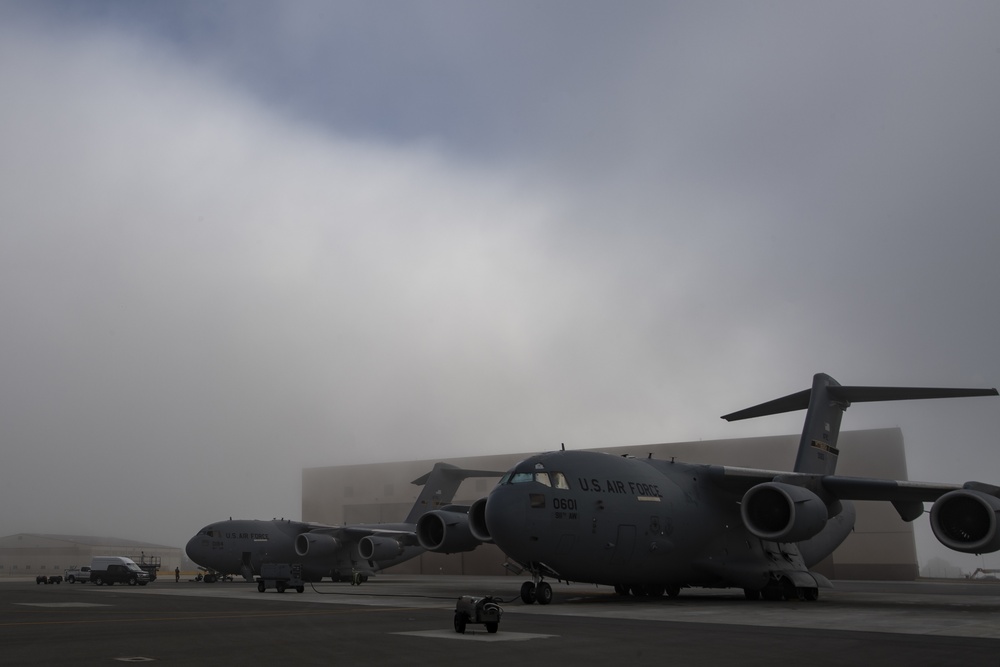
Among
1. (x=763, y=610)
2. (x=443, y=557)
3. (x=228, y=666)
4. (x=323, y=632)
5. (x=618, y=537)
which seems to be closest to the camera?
(x=228, y=666)

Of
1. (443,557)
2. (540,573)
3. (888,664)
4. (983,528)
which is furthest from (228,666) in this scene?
(443,557)

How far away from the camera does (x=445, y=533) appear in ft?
84.0

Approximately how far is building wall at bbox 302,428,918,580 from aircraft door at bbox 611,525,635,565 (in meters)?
24.7

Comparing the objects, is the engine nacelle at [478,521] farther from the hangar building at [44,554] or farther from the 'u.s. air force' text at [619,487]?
the hangar building at [44,554]

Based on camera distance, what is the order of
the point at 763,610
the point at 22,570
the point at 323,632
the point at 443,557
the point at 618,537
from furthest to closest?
the point at 22,570 < the point at 443,557 < the point at 618,537 < the point at 763,610 < the point at 323,632

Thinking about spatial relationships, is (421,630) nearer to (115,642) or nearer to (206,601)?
(115,642)

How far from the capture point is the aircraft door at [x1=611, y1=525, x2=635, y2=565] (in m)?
20.0

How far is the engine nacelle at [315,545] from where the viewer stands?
35.1 metres

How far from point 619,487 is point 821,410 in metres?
8.57

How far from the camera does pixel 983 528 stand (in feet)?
63.3

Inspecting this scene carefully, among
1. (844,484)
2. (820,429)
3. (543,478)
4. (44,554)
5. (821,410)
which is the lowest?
(44,554)

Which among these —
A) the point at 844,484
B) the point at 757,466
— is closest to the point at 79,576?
the point at 757,466

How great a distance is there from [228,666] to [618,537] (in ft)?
41.9

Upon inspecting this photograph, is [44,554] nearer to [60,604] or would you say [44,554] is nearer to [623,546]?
[60,604]
